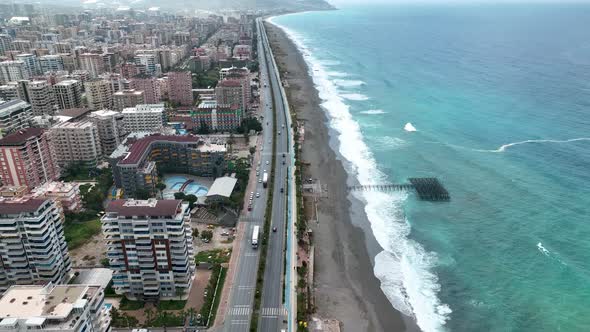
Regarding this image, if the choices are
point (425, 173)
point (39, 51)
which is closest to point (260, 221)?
point (425, 173)

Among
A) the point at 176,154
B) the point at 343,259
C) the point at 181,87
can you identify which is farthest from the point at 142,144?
the point at 181,87

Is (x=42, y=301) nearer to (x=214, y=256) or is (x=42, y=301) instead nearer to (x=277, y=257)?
(x=214, y=256)

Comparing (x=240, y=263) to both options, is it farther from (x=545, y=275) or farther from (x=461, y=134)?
(x=461, y=134)

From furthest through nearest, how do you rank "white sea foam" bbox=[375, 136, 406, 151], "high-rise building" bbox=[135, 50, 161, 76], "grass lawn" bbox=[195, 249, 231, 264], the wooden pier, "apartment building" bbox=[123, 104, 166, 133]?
"high-rise building" bbox=[135, 50, 161, 76], "white sea foam" bbox=[375, 136, 406, 151], "apartment building" bbox=[123, 104, 166, 133], the wooden pier, "grass lawn" bbox=[195, 249, 231, 264]

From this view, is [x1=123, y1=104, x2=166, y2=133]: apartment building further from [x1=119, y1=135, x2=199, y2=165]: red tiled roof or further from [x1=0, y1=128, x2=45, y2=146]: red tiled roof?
[x1=0, y1=128, x2=45, y2=146]: red tiled roof

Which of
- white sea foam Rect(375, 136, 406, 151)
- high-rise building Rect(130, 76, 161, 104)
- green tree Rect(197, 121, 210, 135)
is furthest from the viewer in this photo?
high-rise building Rect(130, 76, 161, 104)

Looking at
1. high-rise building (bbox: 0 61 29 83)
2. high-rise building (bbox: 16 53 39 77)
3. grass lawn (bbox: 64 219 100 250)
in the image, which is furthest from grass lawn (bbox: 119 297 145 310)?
high-rise building (bbox: 16 53 39 77)

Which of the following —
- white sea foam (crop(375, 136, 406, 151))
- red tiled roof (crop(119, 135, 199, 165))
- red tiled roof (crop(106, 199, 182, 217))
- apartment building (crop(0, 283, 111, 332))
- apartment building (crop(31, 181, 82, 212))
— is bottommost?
white sea foam (crop(375, 136, 406, 151))
